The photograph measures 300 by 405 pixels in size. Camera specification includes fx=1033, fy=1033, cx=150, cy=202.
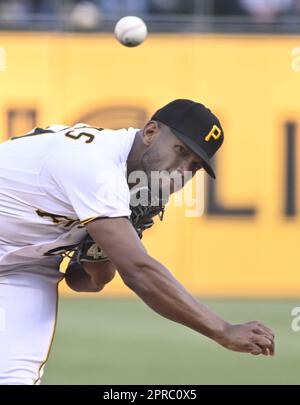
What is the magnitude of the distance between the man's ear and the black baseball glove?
23cm

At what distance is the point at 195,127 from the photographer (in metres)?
4.84

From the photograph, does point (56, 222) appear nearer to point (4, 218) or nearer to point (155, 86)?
point (4, 218)

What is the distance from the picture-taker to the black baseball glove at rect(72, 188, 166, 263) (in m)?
5.04

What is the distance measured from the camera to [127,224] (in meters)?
4.59

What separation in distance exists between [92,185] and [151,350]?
18.7 feet

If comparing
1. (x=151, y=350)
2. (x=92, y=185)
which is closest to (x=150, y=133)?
(x=92, y=185)

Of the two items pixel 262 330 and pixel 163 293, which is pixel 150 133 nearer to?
pixel 163 293

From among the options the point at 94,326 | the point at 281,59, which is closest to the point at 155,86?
the point at 281,59

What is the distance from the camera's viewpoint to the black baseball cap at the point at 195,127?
482 cm

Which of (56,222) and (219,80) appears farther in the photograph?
(219,80)

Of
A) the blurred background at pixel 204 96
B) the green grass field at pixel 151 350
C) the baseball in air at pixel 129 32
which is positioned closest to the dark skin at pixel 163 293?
the baseball in air at pixel 129 32

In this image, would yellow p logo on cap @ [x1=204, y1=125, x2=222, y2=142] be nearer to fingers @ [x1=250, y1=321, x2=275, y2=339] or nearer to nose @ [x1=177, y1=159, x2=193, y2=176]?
nose @ [x1=177, y1=159, x2=193, y2=176]

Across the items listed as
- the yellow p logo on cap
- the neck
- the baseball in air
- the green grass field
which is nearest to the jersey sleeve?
the neck

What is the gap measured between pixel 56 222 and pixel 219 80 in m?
9.82
